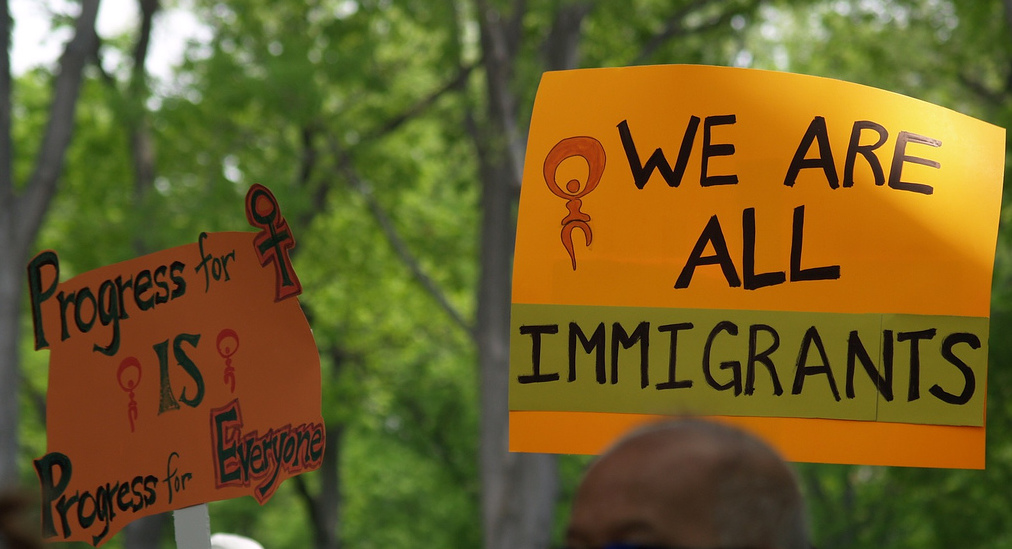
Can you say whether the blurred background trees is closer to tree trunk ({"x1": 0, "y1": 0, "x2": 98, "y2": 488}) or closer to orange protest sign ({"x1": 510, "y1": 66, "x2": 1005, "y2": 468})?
tree trunk ({"x1": 0, "y1": 0, "x2": 98, "y2": 488})

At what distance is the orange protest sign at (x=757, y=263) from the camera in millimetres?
2777

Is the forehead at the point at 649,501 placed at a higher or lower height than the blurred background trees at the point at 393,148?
lower

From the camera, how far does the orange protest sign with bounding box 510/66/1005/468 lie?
2.78 meters

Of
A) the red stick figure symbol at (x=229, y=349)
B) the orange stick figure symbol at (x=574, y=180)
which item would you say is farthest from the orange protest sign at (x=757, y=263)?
the red stick figure symbol at (x=229, y=349)

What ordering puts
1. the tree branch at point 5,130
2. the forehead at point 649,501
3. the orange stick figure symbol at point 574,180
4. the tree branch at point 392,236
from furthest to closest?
the tree branch at point 392,236, the tree branch at point 5,130, the orange stick figure symbol at point 574,180, the forehead at point 649,501

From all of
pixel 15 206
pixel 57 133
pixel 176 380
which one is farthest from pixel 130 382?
pixel 57 133

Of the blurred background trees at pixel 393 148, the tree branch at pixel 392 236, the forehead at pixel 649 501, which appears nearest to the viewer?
the forehead at pixel 649 501

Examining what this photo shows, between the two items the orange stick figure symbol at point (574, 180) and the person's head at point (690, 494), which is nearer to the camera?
the person's head at point (690, 494)

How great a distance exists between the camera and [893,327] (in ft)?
9.14

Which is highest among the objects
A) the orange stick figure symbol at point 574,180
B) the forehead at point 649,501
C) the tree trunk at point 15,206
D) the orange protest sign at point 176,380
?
the tree trunk at point 15,206

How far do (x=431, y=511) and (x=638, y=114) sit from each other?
17.9 m

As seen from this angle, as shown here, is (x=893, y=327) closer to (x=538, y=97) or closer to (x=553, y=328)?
(x=553, y=328)

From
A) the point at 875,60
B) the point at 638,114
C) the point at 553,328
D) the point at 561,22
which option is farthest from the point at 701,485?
the point at 875,60

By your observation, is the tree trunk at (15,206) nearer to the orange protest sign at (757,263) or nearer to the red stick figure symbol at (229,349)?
the red stick figure symbol at (229,349)
